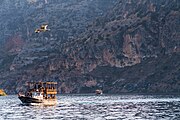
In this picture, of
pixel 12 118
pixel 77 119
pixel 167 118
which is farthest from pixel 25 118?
pixel 167 118

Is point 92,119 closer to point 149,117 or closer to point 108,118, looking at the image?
point 108,118

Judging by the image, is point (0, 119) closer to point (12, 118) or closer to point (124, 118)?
point (12, 118)

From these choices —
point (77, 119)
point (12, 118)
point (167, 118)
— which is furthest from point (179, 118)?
point (12, 118)

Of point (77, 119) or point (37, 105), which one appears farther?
point (37, 105)

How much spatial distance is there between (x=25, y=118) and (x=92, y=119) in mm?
18713

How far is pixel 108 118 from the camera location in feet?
420

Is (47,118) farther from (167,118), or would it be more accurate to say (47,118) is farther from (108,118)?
(167,118)

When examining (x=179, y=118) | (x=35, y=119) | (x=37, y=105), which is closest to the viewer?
(x=179, y=118)

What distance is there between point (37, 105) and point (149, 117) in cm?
7867

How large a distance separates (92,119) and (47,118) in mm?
13520

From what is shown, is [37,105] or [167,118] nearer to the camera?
[167,118]

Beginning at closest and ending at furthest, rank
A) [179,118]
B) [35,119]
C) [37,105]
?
[179,118] < [35,119] < [37,105]

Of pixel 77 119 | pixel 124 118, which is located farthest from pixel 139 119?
pixel 77 119

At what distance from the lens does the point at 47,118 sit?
13225 cm
